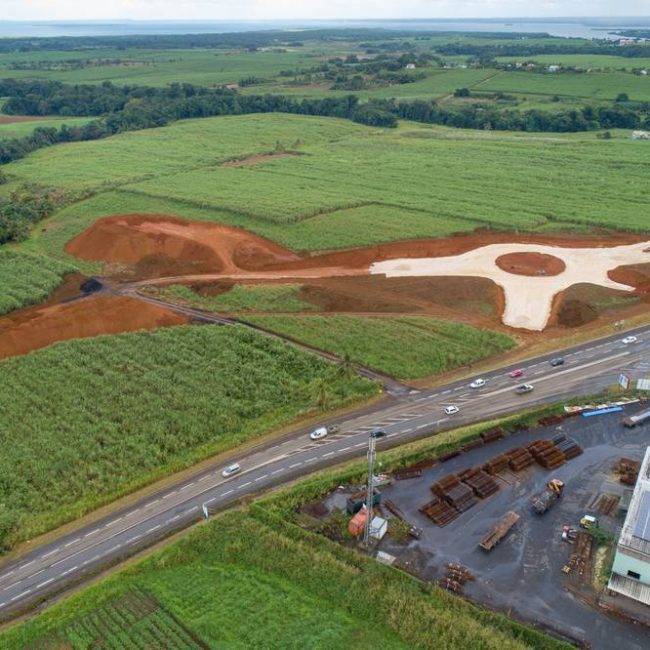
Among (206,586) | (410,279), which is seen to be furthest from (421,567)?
(410,279)

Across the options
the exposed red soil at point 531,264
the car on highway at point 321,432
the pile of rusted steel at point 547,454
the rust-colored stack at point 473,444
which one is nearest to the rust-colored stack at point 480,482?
the rust-colored stack at point 473,444

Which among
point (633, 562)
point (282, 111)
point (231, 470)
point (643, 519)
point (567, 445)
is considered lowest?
point (231, 470)

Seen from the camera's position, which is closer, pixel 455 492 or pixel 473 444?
pixel 455 492

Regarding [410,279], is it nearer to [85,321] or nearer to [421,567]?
[85,321]

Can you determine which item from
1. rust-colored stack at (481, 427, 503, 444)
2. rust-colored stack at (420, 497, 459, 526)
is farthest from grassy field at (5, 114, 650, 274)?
rust-colored stack at (420, 497, 459, 526)

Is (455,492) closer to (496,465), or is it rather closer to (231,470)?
(496,465)

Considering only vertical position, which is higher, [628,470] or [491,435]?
[491,435]

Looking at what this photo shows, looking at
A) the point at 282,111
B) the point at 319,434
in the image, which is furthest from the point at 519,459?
the point at 282,111
